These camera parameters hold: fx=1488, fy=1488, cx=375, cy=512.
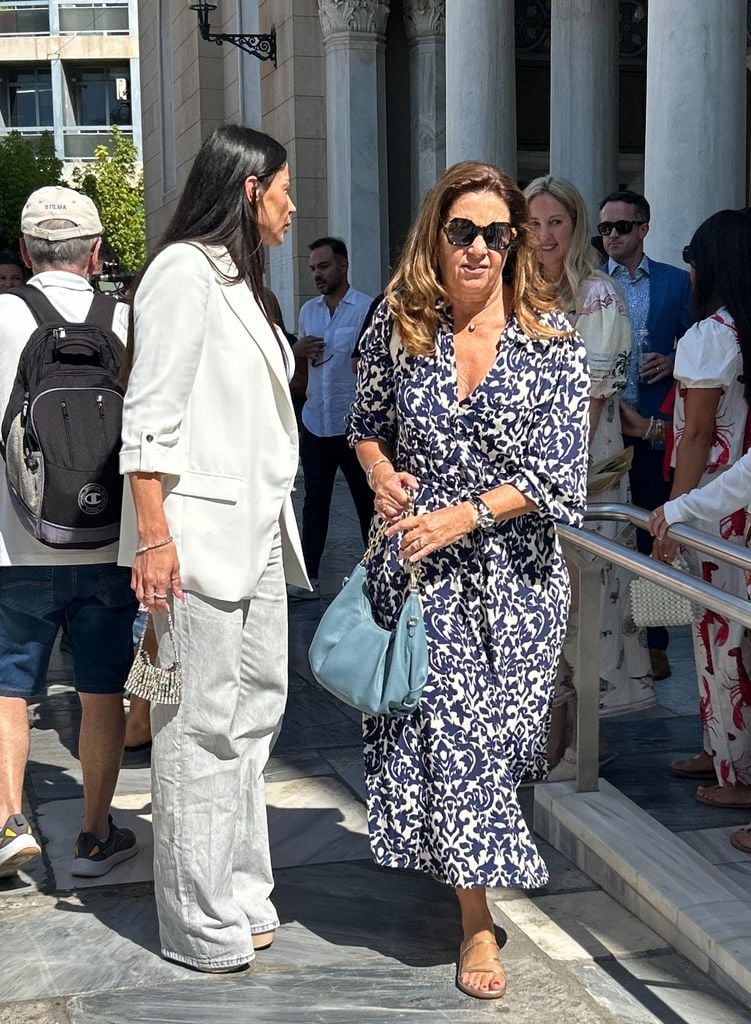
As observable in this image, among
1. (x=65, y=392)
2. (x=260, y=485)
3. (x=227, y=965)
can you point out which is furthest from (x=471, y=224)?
(x=227, y=965)

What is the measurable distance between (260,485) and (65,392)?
0.73m

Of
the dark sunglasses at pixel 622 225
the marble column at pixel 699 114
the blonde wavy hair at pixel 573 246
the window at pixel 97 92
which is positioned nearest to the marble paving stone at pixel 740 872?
the blonde wavy hair at pixel 573 246

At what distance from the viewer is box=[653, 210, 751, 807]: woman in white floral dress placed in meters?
4.27

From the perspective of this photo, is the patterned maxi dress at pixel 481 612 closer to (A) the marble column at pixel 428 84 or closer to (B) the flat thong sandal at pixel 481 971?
(B) the flat thong sandal at pixel 481 971

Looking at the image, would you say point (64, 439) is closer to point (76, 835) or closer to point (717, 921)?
point (76, 835)

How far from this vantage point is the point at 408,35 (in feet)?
53.4

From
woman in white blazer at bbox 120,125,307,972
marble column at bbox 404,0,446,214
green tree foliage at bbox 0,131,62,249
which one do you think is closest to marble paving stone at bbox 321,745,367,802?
woman in white blazer at bbox 120,125,307,972

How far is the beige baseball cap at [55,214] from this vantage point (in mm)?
3979

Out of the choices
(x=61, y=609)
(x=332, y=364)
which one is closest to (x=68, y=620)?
(x=61, y=609)

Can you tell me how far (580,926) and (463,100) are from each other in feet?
27.1

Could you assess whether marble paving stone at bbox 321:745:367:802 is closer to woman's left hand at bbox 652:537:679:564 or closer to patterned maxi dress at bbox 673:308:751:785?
patterned maxi dress at bbox 673:308:751:785

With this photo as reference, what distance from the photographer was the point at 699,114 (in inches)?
293

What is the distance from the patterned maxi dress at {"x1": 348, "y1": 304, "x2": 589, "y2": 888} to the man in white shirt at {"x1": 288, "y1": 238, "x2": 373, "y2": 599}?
14.7 ft

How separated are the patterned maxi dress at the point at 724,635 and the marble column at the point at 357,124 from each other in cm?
1133
